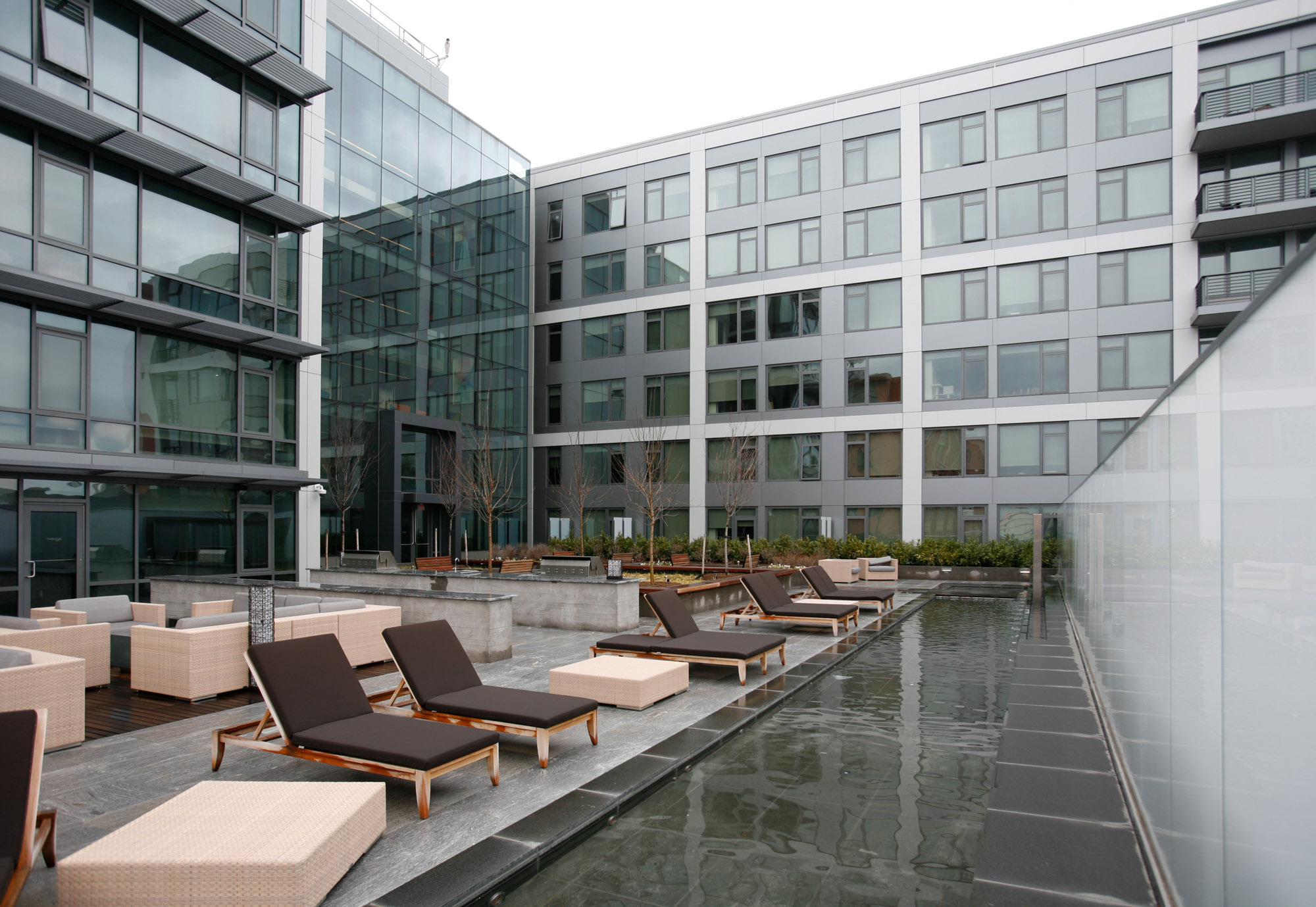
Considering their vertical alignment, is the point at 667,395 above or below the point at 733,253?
below

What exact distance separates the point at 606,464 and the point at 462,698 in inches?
1103

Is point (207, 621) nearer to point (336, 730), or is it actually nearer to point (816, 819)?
point (336, 730)

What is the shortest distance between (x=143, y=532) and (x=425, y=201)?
51.2ft

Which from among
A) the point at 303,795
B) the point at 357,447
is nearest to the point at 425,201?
the point at 357,447

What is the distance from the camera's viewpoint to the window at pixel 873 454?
30.0 m

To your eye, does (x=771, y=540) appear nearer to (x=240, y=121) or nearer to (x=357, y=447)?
(x=357, y=447)

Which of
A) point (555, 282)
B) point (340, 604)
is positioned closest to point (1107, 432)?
point (555, 282)

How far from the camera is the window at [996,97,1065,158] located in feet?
92.4

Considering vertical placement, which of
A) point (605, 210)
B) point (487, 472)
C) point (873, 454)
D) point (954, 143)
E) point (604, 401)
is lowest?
point (487, 472)

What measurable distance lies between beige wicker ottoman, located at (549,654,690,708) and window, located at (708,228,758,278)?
26.1 m

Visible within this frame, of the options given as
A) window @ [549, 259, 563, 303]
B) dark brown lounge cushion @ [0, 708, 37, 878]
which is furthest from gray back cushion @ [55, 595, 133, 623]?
window @ [549, 259, 563, 303]

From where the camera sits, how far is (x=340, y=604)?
35.3 feet

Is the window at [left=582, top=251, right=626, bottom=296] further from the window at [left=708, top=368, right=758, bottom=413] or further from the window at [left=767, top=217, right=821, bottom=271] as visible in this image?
the window at [left=767, top=217, right=821, bottom=271]

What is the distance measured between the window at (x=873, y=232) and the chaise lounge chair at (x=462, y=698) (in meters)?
26.7
